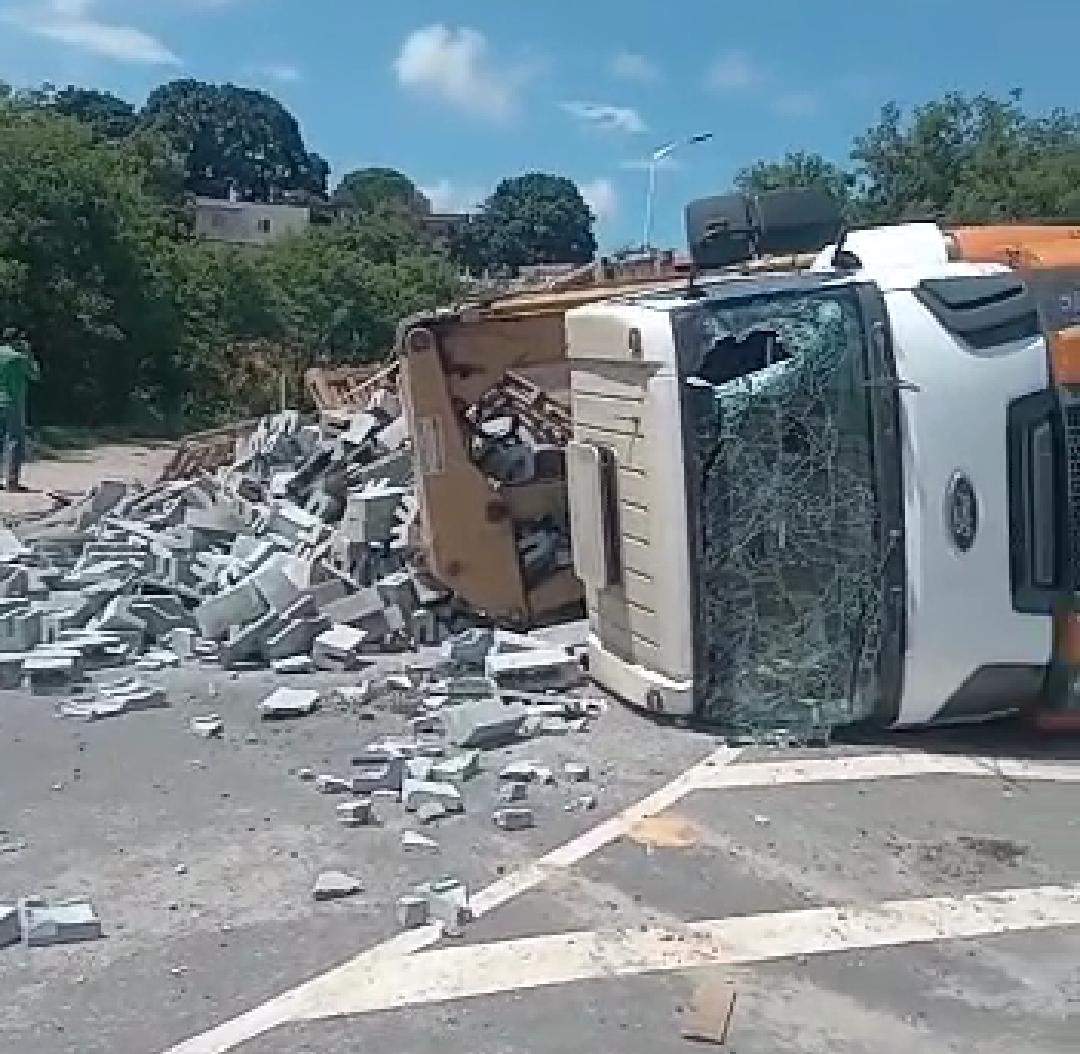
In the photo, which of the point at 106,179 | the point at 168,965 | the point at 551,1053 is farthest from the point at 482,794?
the point at 106,179

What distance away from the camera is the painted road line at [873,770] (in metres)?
7.34

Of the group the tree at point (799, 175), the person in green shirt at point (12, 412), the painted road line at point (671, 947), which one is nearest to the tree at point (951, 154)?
the tree at point (799, 175)

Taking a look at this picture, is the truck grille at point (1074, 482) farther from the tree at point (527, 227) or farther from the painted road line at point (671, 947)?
the tree at point (527, 227)

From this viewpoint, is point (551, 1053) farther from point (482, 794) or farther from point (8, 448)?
point (8, 448)

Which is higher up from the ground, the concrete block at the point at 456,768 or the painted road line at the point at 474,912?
the concrete block at the point at 456,768

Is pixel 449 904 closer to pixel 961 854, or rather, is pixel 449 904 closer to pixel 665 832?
pixel 665 832

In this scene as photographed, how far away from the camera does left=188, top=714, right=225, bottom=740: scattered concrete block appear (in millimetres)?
8297

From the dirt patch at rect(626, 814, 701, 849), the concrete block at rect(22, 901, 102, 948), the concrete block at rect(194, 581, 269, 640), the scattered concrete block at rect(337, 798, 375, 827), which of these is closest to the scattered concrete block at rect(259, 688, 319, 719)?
the concrete block at rect(194, 581, 269, 640)

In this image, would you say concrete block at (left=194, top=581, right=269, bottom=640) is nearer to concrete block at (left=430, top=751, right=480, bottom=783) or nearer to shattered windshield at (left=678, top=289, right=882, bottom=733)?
concrete block at (left=430, top=751, right=480, bottom=783)

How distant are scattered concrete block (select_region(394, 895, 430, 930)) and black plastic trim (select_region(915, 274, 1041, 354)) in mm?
3480

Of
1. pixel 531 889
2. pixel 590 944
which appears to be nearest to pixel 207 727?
pixel 531 889

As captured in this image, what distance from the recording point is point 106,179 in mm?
31109

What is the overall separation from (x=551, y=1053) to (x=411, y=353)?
5.78 meters

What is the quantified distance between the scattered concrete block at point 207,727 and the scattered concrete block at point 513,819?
204cm
